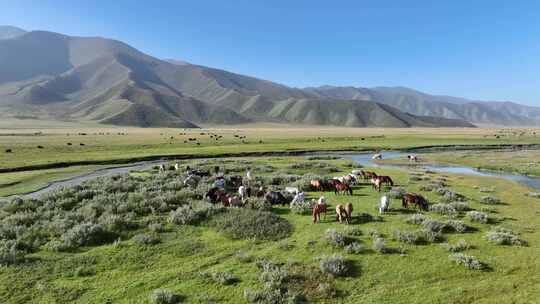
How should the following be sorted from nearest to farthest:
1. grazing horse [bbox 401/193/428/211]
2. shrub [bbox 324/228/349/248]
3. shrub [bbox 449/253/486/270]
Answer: shrub [bbox 449/253/486/270]
shrub [bbox 324/228/349/248]
grazing horse [bbox 401/193/428/211]

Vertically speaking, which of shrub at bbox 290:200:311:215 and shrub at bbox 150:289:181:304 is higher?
shrub at bbox 290:200:311:215

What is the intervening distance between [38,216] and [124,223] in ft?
16.3

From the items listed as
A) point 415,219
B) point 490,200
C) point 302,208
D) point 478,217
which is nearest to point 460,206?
point 478,217

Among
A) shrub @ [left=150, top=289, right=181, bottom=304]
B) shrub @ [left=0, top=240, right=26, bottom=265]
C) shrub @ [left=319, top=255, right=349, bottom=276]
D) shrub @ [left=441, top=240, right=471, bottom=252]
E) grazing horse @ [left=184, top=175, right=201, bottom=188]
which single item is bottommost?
shrub @ [left=150, top=289, right=181, bottom=304]

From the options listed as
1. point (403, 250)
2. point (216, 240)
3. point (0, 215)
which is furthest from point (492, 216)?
point (0, 215)

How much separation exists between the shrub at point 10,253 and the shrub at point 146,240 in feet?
13.0

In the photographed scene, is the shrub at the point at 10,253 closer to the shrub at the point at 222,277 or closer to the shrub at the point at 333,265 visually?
the shrub at the point at 222,277

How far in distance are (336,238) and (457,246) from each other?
476 cm

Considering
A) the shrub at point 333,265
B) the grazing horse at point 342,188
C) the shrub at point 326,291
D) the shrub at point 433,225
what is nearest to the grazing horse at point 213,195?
the grazing horse at point 342,188

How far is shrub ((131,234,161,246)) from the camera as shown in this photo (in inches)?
572

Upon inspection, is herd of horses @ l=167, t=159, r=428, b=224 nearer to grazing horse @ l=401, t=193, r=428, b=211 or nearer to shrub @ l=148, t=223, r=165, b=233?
grazing horse @ l=401, t=193, r=428, b=211

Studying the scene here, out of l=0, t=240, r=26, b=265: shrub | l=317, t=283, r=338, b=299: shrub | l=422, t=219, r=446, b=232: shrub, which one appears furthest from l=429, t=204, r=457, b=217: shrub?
l=0, t=240, r=26, b=265: shrub

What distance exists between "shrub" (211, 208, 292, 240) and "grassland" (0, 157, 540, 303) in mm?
445

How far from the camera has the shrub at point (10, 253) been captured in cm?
1252
